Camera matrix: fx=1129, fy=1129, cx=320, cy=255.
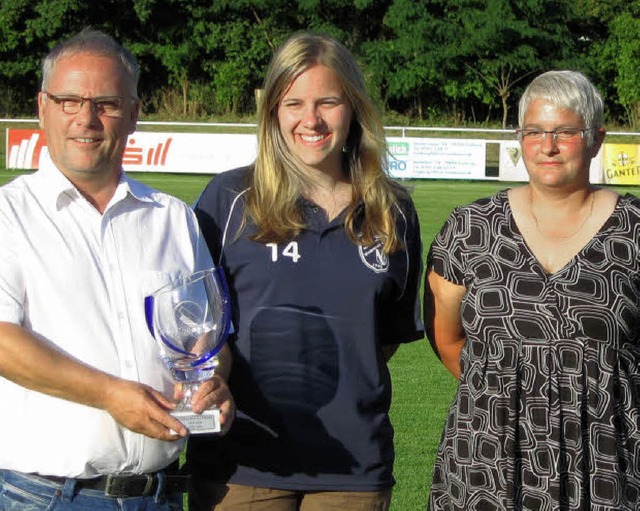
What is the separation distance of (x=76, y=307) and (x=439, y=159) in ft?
78.5

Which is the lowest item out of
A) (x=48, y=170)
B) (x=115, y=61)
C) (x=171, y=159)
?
(x=48, y=170)

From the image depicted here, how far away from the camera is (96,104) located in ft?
10.5

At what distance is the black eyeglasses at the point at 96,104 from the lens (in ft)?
10.5

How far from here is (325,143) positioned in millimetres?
3664

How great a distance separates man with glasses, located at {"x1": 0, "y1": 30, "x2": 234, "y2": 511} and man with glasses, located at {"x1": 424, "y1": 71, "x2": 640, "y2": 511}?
91 cm

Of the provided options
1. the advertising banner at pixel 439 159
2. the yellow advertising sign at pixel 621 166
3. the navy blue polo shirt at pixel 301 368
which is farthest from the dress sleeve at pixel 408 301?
the yellow advertising sign at pixel 621 166

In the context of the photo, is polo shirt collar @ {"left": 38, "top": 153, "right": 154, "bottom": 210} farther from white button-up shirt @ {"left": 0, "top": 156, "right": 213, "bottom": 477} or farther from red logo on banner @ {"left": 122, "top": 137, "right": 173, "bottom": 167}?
red logo on banner @ {"left": 122, "top": 137, "right": 173, "bottom": 167}

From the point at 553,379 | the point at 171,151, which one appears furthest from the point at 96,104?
the point at 171,151

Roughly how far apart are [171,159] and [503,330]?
23.4 metres

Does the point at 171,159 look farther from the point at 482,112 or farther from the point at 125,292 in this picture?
the point at 125,292

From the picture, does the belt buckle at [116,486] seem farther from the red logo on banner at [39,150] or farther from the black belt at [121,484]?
the red logo on banner at [39,150]

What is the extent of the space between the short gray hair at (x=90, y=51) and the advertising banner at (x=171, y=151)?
2280 centimetres

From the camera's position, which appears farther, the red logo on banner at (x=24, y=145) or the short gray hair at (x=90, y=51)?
the red logo on banner at (x=24, y=145)

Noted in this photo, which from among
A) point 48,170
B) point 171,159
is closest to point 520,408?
point 48,170
